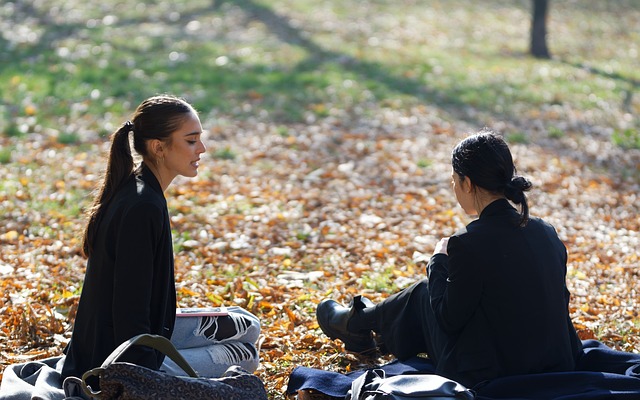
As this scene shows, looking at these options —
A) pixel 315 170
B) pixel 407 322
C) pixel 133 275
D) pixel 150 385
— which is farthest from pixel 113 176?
pixel 315 170

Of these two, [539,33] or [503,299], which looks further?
[539,33]

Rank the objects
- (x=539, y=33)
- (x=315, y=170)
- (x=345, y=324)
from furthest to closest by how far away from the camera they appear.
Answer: (x=539, y=33) < (x=315, y=170) < (x=345, y=324)

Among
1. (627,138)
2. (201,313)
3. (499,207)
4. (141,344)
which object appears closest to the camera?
(141,344)

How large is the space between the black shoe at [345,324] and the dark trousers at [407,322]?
158 mm

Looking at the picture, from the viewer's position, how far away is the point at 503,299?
139 inches

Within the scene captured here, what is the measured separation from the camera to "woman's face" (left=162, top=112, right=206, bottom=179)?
3.61m

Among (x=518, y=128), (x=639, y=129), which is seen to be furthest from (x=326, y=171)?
(x=639, y=129)

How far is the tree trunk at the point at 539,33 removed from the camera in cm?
1406

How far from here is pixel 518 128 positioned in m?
10.1

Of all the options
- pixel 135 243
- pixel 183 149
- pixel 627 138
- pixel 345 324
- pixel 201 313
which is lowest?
pixel 627 138

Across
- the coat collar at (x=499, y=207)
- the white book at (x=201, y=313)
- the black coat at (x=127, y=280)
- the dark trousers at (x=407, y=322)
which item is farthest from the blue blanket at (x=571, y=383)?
the black coat at (x=127, y=280)

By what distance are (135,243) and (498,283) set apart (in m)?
1.54

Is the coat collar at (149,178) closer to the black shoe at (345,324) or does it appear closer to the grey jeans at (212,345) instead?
the grey jeans at (212,345)

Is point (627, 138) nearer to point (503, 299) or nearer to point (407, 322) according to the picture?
point (407, 322)
